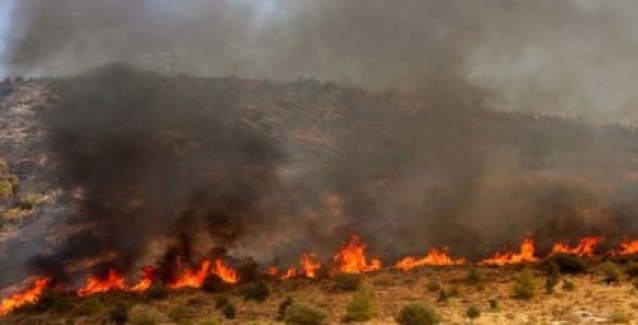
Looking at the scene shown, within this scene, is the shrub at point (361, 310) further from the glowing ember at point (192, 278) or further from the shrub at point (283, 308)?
the glowing ember at point (192, 278)

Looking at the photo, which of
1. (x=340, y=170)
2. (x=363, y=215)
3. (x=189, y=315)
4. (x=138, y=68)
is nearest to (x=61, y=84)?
(x=138, y=68)

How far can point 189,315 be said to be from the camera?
37000 mm

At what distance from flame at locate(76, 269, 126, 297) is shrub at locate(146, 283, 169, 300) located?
469 cm

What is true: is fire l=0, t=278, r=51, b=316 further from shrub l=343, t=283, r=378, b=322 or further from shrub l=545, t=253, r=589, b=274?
shrub l=545, t=253, r=589, b=274

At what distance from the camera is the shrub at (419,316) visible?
2980 centimetres

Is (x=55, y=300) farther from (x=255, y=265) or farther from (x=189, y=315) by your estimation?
(x=255, y=265)

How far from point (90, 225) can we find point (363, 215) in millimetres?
23440

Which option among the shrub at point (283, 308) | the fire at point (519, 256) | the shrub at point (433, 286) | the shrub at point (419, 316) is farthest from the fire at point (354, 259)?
the shrub at point (419, 316)

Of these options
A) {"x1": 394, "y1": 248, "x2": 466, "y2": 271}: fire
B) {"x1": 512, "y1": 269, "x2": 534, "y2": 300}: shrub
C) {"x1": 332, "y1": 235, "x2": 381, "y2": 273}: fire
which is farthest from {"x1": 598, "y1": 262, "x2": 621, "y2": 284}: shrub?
{"x1": 332, "y1": 235, "x2": 381, "y2": 273}: fire

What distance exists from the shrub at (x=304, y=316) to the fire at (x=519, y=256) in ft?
88.2

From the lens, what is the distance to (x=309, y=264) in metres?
55.6

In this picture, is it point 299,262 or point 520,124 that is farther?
point 520,124

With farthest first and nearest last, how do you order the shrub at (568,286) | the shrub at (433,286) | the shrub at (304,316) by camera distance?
the shrub at (433,286)
the shrub at (568,286)
the shrub at (304,316)

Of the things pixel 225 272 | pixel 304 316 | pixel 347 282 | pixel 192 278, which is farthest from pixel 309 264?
pixel 304 316
